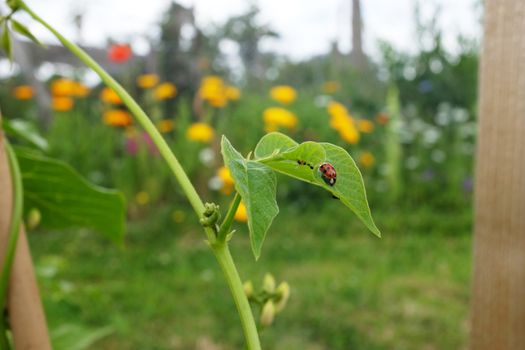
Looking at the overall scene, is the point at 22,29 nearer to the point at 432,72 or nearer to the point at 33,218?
the point at 33,218

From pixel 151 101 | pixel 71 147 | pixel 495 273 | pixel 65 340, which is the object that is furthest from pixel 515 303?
pixel 151 101

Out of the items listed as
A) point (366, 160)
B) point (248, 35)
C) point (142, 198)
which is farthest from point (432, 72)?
point (142, 198)

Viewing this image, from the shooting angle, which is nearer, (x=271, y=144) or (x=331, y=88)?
(x=271, y=144)

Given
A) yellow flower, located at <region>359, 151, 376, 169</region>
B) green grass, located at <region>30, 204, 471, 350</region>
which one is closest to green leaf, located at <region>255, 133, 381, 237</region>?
green grass, located at <region>30, 204, 471, 350</region>

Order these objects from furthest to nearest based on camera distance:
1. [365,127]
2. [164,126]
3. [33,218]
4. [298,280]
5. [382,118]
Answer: [382,118], [365,127], [164,126], [298,280], [33,218]

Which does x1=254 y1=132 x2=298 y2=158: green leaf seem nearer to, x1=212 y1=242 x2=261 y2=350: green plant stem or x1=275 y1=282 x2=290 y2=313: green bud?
x1=212 y1=242 x2=261 y2=350: green plant stem

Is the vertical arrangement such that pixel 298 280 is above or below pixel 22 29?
below

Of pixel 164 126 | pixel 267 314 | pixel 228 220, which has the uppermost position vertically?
pixel 228 220
